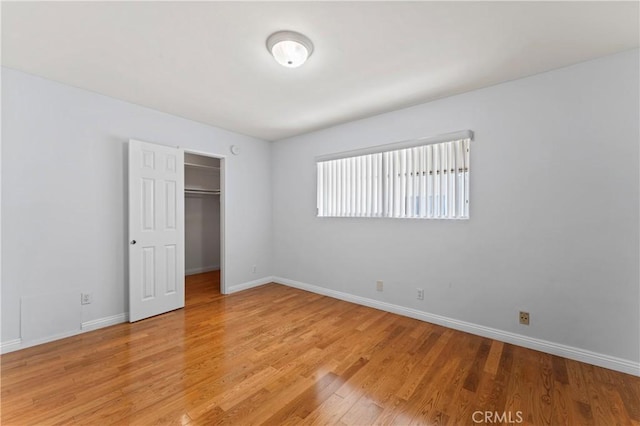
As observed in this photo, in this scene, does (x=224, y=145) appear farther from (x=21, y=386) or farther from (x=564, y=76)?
(x=564, y=76)

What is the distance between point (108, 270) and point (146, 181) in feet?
3.66

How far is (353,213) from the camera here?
385cm

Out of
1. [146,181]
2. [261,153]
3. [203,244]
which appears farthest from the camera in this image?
[203,244]

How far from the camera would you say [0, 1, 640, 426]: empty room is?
1.80m

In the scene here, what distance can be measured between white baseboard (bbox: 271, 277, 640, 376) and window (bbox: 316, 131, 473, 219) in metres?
1.17

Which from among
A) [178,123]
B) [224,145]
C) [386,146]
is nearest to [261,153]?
[224,145]

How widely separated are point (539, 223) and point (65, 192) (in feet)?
15.6

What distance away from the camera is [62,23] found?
1853 millimetres

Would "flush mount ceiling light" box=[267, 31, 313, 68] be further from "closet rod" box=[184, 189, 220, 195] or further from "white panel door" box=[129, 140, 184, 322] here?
"closet rod" box=[184, 189, 220, 195]

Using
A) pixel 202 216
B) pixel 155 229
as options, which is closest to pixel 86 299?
pixel 155 229

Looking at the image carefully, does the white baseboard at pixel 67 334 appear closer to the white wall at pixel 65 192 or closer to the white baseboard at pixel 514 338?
the white wall at pixel 65 192

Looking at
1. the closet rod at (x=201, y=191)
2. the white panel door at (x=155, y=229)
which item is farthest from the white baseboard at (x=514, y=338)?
the closet rod at (x=201, y=191)

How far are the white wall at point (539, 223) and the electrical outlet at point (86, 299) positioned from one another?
3.33 meters

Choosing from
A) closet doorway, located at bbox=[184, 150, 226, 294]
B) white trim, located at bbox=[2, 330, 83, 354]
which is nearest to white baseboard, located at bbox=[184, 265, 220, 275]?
closet doorway, located at bbox=[184, 150, 226, 294]
